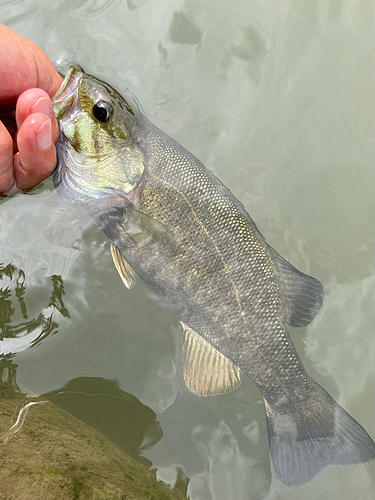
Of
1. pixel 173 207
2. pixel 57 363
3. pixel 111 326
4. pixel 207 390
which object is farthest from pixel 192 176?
pixel 57 363

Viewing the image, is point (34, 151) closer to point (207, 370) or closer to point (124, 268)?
point (124, 268)

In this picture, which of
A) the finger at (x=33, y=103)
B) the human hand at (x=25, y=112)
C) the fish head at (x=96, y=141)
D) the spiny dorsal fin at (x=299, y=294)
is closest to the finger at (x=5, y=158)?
the human hand at (x=25, y=112)

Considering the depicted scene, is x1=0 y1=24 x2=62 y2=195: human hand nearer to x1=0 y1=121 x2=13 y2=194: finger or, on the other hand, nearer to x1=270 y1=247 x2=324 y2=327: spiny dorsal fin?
x1=0 y1=121 x2=13 y2=194: finger

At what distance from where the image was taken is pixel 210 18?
9.21 ft

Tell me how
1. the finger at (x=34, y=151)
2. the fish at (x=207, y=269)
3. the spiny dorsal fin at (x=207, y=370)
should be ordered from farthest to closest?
the spiny dorsal fin at (x=207, y=370) < the fish at (x=207, y=269) < the finger at (x=34, y=151)

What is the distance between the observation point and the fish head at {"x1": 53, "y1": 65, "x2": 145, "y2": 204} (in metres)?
1.98

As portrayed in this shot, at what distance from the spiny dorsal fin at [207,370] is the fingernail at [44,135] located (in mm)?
1297

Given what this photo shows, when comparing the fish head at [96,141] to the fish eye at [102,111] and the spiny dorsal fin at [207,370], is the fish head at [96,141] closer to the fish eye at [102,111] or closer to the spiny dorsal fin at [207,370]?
the fish eye at [102,111]

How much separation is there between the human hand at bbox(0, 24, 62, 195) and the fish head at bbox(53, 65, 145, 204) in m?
0.13

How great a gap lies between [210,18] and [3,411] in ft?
10.1

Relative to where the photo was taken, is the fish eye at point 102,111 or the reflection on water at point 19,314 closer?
the fish eye at point 102,111

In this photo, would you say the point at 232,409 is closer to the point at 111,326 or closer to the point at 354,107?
the point at 111,326

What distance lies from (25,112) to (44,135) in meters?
0.17

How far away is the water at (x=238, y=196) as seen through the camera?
2244 millimetres
